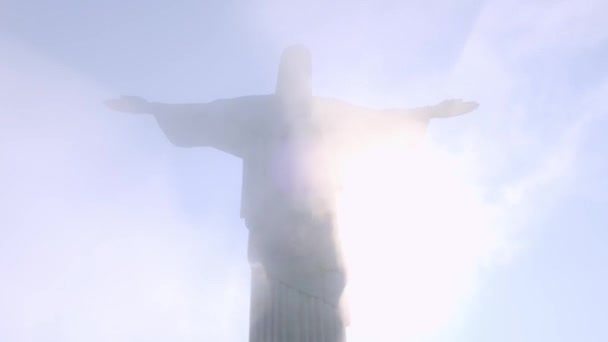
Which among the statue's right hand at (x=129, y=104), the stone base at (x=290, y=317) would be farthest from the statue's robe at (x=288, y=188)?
the statue's right hand at (x=129, y=104)

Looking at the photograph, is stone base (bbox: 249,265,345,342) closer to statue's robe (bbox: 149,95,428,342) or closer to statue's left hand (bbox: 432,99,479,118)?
statue's robe (bbox: 149,95,428,342)

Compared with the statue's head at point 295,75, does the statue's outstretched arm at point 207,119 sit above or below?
below

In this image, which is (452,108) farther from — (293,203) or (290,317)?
(290,317)

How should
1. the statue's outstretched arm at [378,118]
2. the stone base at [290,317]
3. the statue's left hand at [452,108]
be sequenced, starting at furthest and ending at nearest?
the statue's outstretched arm at [378,118], the statue's left hand at [452,108], the stone base at [290,317]

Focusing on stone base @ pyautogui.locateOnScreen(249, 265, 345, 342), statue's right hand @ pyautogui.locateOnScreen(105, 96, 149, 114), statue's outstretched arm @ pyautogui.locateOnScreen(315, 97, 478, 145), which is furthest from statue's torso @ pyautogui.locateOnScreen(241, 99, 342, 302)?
statue's right hand @ pyautogui.locateOnScreen(105, 96, 149, 114)

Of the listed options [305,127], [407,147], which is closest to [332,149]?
[305,127]

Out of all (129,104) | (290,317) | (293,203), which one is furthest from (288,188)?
(129,104)

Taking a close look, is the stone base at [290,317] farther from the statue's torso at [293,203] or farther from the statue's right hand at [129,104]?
the statue's right hand at [129,104]
